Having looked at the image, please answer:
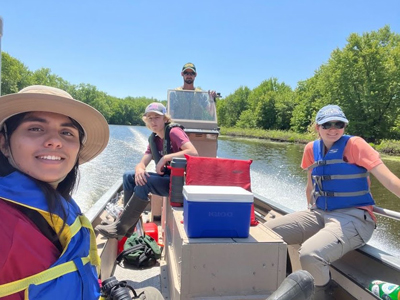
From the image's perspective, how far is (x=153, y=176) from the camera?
2703 millimetres

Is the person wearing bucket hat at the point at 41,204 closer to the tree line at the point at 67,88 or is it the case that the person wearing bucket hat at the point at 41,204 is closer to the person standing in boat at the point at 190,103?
the person standing in boat at the point at 190,103

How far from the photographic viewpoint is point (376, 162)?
204cm

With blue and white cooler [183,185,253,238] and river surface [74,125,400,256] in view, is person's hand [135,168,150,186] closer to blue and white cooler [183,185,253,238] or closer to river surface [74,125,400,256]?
blue and white cooler [183,185,253,238]

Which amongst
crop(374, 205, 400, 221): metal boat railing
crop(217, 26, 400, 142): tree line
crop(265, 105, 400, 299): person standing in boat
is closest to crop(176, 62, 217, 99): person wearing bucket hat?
crop(265, 105, 400, 299): person standing in boat

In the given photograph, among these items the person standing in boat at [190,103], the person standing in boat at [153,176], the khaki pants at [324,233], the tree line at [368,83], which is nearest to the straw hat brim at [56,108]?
the person standing in boat at [153,176]

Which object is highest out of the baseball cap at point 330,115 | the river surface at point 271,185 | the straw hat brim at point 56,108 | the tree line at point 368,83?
the tree line at point 368,83

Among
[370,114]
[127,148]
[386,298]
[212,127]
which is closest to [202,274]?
[386,298]

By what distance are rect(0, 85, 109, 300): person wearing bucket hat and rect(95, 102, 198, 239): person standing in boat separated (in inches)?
58.9

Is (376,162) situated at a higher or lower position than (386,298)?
higher

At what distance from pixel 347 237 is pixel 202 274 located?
3.40 feet

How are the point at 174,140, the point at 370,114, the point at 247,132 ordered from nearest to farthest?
the point at 174,140, the point at 370,114, the point at 247,132

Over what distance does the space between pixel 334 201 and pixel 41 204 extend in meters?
1.98

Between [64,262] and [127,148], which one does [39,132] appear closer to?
[64,262]

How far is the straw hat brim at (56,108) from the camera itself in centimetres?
94
